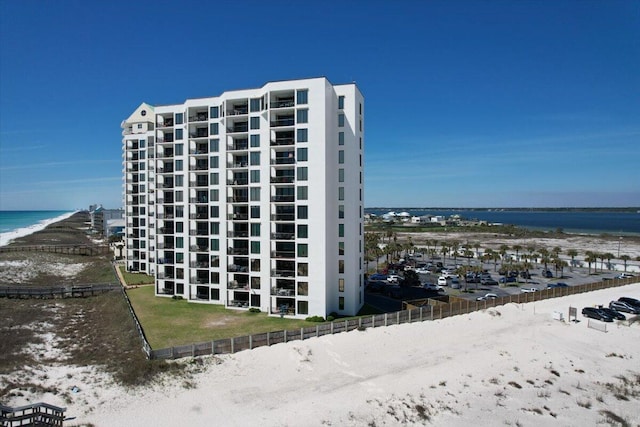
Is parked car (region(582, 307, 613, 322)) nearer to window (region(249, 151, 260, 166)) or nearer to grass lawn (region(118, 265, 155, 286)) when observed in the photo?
window (region(249, 151, 260, 166))

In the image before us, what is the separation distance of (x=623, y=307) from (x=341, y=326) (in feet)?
127

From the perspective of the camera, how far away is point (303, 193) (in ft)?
143

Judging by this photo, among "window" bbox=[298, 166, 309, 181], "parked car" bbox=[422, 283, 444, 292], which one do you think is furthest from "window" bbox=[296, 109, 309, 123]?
"parked car" bbox=[422, 283, 444, 292]

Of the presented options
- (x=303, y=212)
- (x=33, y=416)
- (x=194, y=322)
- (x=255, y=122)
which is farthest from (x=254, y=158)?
(x=33, y=416)

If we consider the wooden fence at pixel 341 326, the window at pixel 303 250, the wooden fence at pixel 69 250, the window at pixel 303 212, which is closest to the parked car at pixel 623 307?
the wooden fence at pixel 341 326

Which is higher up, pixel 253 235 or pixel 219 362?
pixel 253 235

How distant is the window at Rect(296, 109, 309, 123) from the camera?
4359cm

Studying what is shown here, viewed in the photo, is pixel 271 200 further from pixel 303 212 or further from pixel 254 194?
pixel 303 212

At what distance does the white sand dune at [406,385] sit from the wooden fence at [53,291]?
33.7 metres

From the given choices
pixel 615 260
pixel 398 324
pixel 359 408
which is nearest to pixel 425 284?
pixel 398 324

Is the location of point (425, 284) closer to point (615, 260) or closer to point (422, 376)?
point (422, 376)

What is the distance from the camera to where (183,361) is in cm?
3116

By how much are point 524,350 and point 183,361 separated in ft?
104

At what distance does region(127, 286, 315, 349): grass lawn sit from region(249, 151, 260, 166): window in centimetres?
1872
